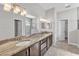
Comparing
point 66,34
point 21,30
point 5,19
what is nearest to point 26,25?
point 21,30

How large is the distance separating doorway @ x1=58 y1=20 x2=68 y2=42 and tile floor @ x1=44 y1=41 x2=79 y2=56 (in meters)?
0.09

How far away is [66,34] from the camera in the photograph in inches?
79.3

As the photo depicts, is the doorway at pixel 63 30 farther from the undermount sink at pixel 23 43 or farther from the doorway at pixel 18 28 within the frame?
the doorway at pixel 18 28

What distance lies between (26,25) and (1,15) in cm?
50

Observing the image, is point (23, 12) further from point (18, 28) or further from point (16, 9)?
point (18, 28)

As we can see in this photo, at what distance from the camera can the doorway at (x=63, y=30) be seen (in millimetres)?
1993

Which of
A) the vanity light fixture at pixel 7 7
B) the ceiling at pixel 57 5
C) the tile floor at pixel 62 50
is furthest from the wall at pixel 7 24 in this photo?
the tile floor at pixel 62 50

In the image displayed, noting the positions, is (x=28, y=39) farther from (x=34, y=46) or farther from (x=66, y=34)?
(x=66, y=34)

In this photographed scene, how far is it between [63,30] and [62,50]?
399mm

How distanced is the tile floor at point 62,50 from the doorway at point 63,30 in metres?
0.09

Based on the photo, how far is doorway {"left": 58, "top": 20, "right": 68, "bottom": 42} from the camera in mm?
1993

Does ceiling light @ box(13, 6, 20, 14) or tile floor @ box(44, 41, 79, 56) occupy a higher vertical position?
ceiling light @ box(13, 6, 20, 14)

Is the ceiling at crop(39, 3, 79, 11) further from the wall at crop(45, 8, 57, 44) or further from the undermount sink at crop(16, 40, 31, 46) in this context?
the undermount sink at crop(16, 40, 31, 46)

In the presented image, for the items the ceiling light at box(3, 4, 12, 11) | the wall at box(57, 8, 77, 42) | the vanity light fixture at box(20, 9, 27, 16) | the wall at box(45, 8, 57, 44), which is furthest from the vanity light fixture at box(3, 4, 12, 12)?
the wall at box(57, 8, 77, 42)
